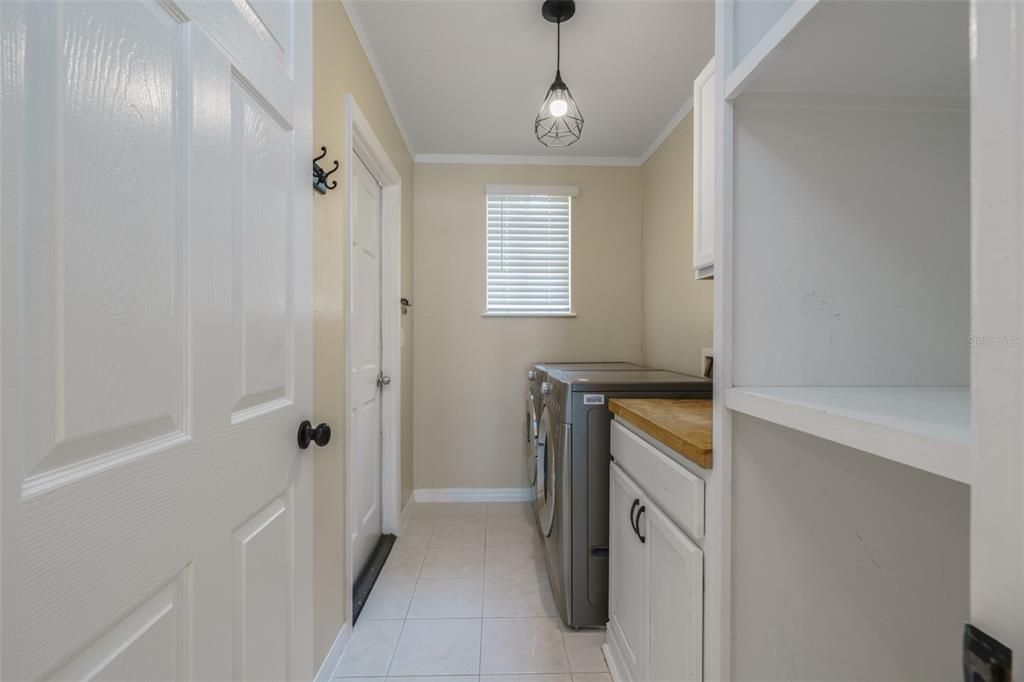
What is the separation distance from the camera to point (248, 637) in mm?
811

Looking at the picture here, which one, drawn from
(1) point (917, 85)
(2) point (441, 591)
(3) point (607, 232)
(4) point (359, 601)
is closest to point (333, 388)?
(4) point (359, 601)

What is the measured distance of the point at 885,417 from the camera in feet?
1.59

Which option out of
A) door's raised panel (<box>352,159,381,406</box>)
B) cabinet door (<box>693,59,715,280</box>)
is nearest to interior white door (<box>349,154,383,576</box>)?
door's raised panel (<box>352,159,381,406</box>)

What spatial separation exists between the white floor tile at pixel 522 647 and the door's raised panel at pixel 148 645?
1.19 meters

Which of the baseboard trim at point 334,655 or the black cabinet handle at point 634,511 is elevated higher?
the black cabinet handle at point 634,511

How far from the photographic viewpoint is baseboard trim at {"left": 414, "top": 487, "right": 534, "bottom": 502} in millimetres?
3051

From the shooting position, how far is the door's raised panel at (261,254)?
0.79 metres

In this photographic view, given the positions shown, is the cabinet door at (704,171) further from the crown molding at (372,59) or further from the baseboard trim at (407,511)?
the baseboard trim at (407,511)

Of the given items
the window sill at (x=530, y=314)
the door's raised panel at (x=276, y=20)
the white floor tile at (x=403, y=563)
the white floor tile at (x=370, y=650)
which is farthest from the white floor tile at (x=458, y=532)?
the door's raised panel at (x=276, y=20)

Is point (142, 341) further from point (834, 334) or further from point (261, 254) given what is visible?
point (834, 334)

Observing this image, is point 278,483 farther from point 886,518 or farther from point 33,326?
point 886,518

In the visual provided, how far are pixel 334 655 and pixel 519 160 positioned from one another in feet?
9.85

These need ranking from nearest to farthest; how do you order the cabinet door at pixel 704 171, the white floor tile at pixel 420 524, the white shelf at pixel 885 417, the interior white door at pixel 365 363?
the white shelf at pixel 885 417 < the cabinet door at pixel 704 171 < the interior white door at pixel 365 363 < the white floor tile at pixel 420 524

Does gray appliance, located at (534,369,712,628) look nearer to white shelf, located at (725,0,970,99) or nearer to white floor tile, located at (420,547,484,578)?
white floor tile, located at (420,547,484,578)
